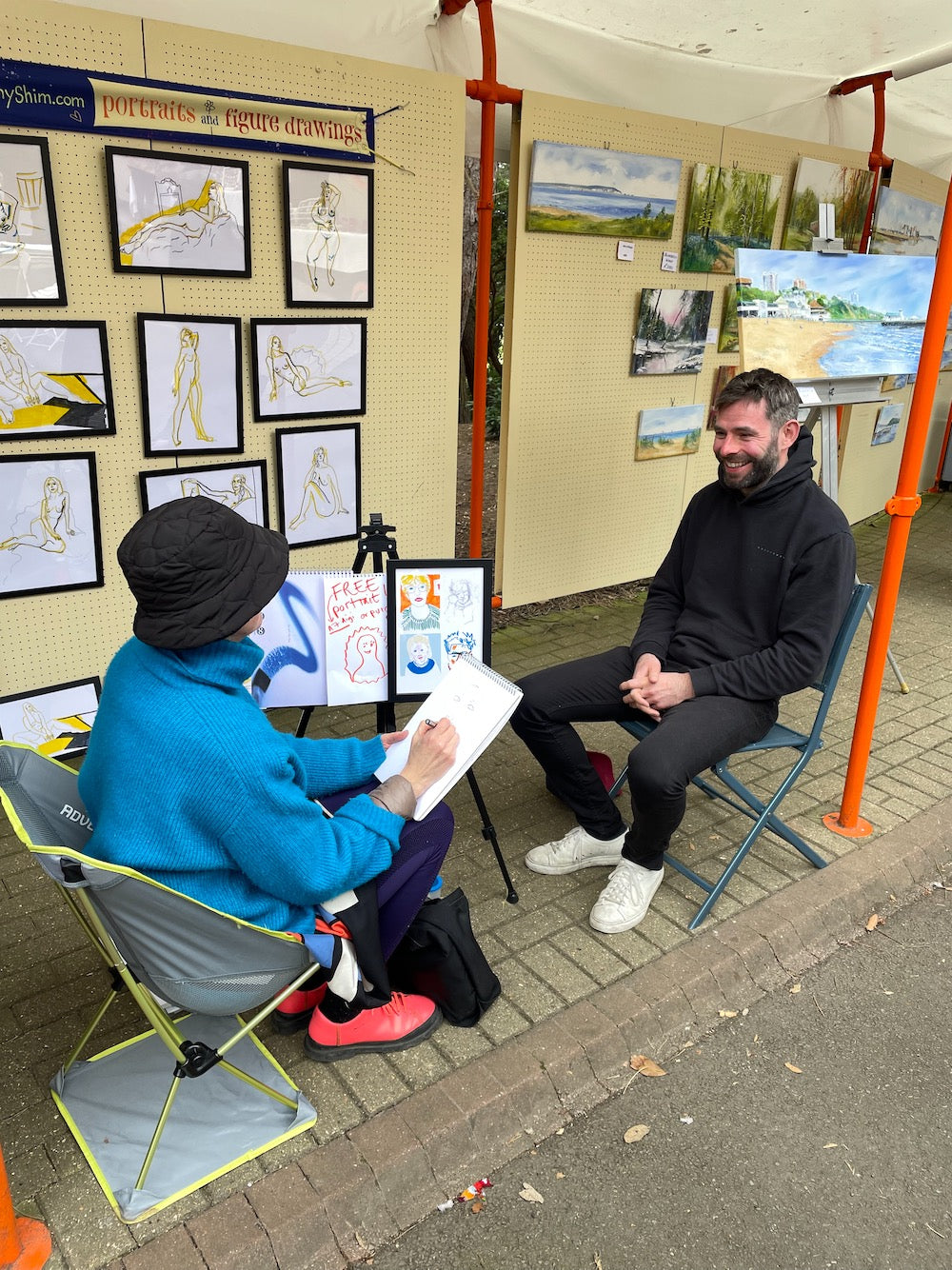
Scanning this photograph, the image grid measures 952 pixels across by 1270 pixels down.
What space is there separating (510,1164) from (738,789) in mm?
1456

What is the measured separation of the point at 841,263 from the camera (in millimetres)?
4023

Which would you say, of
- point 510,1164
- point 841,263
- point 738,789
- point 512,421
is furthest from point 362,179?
point 510,1164

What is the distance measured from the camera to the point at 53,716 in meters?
3.99

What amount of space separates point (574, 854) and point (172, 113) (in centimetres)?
322

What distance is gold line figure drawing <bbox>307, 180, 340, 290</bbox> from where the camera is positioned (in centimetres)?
409

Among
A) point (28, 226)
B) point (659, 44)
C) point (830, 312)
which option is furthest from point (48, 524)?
point (659, 44)

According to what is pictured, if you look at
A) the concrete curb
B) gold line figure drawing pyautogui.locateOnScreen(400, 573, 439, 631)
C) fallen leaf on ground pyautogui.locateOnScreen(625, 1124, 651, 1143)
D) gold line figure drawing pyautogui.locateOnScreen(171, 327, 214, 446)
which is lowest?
fallen leaf on ground pyautogui.locateOnScreen(625, 1124, 651, 1143)

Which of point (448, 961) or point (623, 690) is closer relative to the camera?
point (448, 961)

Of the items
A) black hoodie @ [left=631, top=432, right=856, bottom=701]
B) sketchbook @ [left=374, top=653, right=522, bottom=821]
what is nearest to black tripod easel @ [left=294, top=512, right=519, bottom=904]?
sketchbook @ [left=374, top=653, right=522, bottom=821]

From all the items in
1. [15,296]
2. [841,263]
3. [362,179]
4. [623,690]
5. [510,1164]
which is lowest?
[510,1164]

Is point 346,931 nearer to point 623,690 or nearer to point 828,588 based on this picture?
point 623,690

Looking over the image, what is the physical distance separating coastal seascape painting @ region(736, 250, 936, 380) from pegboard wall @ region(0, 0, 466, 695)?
160 cm

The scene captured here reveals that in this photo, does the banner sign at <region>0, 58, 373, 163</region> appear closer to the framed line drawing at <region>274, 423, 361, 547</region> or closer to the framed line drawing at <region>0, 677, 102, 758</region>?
the framed line drawing at <region>274, 423, 361, 547</region>

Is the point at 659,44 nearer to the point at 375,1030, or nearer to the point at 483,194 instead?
the point at 483,194
